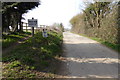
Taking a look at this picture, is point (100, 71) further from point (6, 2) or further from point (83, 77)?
point (6, 2)

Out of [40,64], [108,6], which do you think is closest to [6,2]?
[40,64]

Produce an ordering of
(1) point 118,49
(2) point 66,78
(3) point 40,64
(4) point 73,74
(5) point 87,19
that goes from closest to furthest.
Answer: (2) point 66,78 → (4) point 73,74 → (3) point 40,64 → (1) point 118,49 → (5) point 87,19

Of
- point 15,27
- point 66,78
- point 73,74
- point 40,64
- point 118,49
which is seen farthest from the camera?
point 15,27

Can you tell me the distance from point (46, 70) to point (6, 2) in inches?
275

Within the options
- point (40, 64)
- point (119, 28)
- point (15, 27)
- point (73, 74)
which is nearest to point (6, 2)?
point (15, 27)

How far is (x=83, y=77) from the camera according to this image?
4258 mm

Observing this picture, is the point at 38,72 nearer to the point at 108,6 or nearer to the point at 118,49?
the point at 118,49

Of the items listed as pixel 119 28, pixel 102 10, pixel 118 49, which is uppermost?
pixel 102 10

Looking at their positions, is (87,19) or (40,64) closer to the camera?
(40,64)

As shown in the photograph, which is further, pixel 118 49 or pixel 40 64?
pixel 118 49

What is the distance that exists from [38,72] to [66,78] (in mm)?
1075

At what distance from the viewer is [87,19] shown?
23750 mm

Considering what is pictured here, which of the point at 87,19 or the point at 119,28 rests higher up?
the point at 87,19

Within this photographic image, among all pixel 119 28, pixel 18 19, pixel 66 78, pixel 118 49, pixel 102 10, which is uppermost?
pixel 102 10
